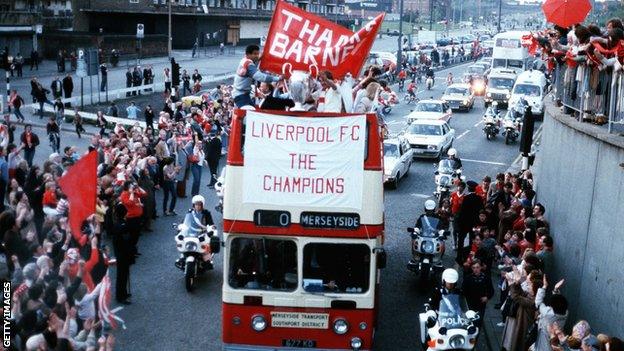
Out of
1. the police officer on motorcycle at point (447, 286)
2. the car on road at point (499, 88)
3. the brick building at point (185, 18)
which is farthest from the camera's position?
the brick building at point (185, 18)

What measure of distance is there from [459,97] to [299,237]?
3939 centimetres

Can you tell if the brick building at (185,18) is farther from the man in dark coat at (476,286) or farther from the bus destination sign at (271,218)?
the bus destination sign at (271,218)

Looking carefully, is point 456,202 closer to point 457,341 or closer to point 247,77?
point 247,77

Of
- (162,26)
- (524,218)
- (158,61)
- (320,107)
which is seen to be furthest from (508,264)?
(162,26)

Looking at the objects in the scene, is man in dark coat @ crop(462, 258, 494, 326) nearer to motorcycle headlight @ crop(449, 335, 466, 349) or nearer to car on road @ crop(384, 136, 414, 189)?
motorcycle headlight @ crop(449, 335, 466, 349)

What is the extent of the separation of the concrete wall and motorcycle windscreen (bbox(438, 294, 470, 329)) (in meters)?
2.01

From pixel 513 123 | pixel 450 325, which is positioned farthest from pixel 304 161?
pixel 513 123

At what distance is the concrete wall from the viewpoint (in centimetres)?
1122

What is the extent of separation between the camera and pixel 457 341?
11070 mm

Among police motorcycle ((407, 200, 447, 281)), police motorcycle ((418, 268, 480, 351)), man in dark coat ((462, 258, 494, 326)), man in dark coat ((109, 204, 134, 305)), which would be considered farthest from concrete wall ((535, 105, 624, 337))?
man in dark coat ((109, 204, 134, 305))

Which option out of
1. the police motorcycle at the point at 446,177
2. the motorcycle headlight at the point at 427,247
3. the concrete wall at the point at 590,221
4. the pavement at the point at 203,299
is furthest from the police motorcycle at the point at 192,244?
the police motorcycle at the point at 446,177

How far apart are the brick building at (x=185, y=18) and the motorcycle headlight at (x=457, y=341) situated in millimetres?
64313

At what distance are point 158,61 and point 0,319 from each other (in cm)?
6209

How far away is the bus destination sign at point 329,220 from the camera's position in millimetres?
10641
